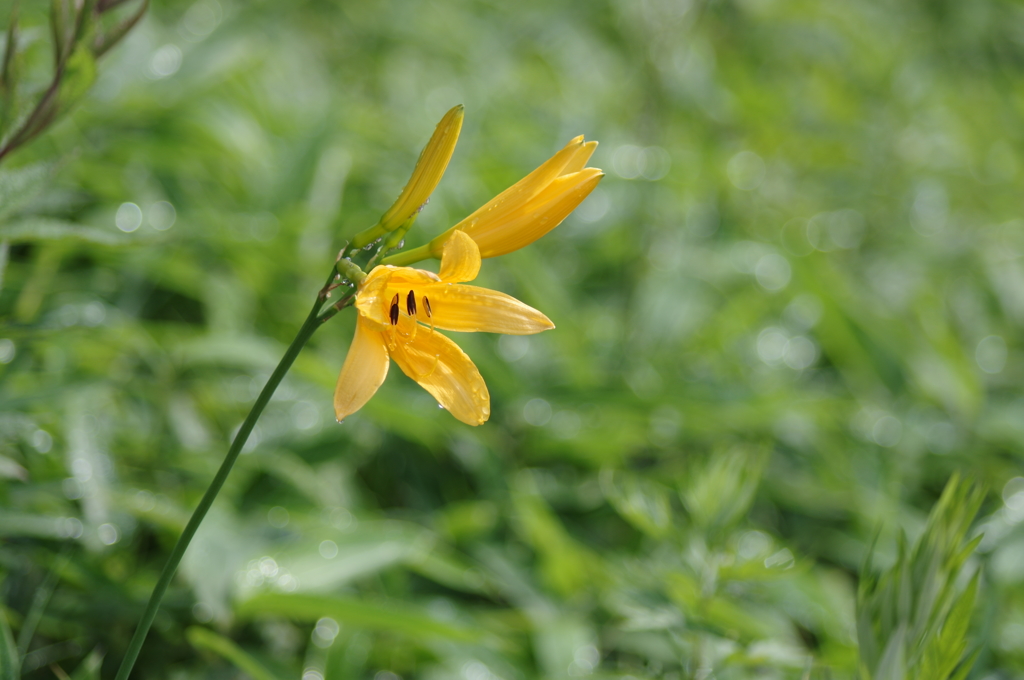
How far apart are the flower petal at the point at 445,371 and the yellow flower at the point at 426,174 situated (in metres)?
0.09

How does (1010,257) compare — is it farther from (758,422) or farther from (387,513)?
(387,513)

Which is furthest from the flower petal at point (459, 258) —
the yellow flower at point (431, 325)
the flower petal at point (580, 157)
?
the flower petal at point (580, 157)

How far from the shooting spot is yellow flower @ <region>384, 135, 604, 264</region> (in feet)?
1.99

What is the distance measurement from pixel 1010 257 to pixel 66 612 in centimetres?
286

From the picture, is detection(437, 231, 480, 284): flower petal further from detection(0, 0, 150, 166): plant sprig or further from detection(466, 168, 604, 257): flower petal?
detection(0, 0, 150, 166): plant sprig

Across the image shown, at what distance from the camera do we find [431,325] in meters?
0.62

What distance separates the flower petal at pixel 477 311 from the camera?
612 mm

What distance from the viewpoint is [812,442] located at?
1.89 meters

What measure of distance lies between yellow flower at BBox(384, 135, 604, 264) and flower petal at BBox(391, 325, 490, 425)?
7 cm

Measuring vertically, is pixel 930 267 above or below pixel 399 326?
below

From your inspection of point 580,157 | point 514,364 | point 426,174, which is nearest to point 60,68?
point 426,174

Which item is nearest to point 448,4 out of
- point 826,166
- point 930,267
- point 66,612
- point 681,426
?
point 826,166

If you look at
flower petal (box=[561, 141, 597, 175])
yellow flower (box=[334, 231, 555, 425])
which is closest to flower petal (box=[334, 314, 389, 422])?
yellow flower (box=[334, 231, 555, 425])

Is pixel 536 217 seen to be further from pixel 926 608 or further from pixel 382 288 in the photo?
pixel 926 608
